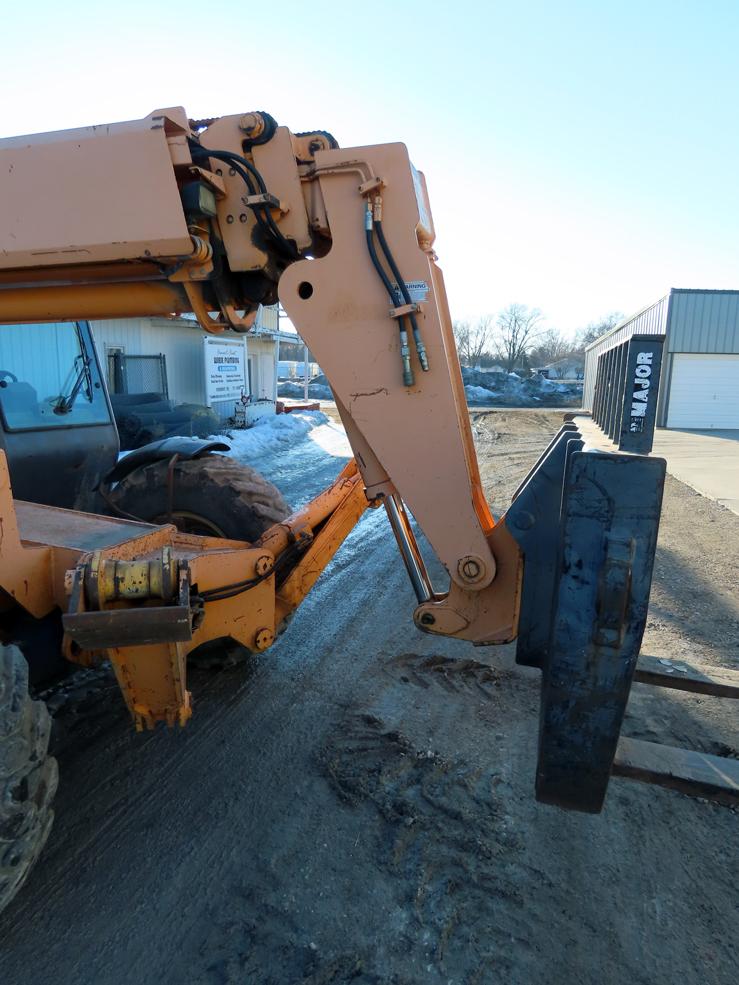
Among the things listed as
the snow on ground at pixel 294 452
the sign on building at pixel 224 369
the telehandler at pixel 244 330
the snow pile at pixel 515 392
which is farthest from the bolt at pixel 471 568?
the snow pile at pixel 515 392

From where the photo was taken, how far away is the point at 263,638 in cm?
337

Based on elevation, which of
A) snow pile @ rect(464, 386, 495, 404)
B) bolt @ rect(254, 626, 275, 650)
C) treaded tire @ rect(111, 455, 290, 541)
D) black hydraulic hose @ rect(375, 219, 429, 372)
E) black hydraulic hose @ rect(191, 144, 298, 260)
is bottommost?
snow pile @ rect(464, 386, 495, 404)

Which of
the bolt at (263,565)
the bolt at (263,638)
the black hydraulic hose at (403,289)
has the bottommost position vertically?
the bolt at (263,638)

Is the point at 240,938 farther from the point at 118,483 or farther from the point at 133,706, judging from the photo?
the point at 118,483

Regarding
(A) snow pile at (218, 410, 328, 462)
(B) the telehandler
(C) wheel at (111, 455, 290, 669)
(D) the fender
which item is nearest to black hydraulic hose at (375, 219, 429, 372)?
(B) the telehandler

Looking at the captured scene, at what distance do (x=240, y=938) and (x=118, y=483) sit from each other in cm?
279

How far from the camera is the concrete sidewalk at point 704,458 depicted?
419 inches

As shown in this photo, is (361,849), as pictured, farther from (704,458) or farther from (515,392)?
(515,392)

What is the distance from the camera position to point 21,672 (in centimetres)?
224

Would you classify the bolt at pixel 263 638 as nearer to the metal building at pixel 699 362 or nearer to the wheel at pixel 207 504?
the wheel at pixel 207 504

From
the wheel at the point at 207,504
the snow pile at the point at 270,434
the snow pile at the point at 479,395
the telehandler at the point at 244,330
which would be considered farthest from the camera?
the snow pile at the point at 479,395

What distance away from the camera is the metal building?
2211 centimetres

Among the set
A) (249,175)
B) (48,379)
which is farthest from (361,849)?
(48,379)

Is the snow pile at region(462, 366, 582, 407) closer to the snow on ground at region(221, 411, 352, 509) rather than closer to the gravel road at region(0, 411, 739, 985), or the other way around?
the snow on ground at region(221, 411, 352, 509)
